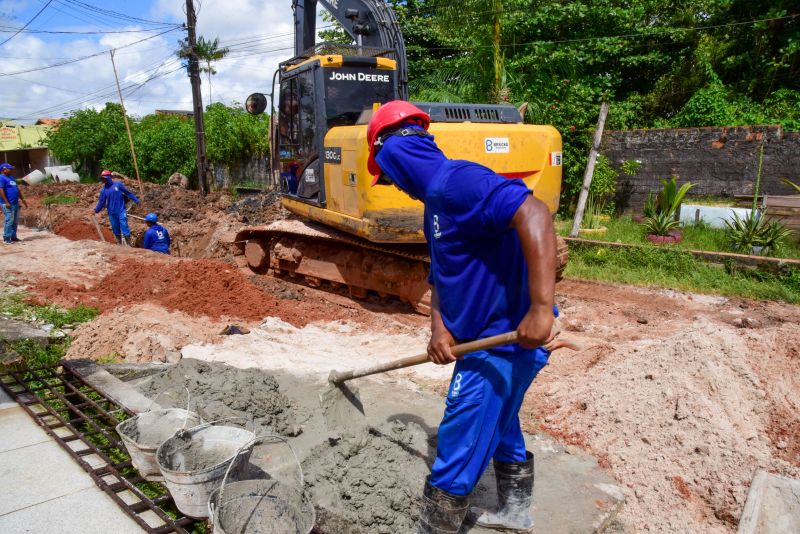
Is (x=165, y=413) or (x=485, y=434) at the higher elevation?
(x=485, y=434)

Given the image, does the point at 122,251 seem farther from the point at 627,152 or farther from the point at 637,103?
the point at 637,103

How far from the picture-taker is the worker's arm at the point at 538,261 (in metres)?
2.18

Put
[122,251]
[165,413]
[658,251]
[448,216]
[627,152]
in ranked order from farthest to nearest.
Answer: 1. [627,152]
2. [122,251]
3. [658,251]
4. [165,413]
5. [448,216]

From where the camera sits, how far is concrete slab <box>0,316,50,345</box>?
213 inches

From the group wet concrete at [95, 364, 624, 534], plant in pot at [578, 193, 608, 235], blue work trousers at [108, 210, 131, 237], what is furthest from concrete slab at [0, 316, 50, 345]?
plant in pot at [578, 193, 608, 235]

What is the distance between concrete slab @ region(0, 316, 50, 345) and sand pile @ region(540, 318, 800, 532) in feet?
15.2

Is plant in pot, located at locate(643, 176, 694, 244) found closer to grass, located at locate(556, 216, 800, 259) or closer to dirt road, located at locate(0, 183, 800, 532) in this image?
grass, located at locate(556, 216, 800, 259)

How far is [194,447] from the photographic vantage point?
314 centimetres

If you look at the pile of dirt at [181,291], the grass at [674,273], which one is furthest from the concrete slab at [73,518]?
the grass at [674,273]

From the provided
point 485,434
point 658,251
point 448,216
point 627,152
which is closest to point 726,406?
point 485,434

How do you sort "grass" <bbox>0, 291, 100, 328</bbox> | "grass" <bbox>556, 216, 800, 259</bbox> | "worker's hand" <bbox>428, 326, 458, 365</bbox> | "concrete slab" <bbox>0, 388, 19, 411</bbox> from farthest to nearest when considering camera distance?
1. "grass" <bbox>556, 216, 800, 259</bbox>
2. "grass" <bbox>0, 291, 100, 328</bbox>
3. "concrete slab" <bbox>0, 388, 19, 411</bbox>
4. "worker's hand" <bbox>428, 326, 458, 365</bbox>

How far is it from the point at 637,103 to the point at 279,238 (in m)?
10.5

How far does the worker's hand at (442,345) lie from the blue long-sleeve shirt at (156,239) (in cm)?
898

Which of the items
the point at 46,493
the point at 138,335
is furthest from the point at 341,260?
the point at 46,493
